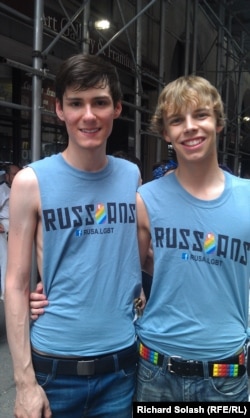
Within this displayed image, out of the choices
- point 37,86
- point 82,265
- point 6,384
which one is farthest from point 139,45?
point 82,265

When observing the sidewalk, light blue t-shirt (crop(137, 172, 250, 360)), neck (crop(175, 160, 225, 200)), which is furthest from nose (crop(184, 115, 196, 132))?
the sidewalk

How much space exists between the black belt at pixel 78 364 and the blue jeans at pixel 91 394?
0.02 m

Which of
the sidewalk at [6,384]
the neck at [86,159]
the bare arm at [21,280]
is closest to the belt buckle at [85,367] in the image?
the bare arm at [21,280]

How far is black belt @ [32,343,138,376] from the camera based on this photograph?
67.1 inches

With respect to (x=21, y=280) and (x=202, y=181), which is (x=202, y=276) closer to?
(x=202, y=181)

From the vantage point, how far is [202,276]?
166cm

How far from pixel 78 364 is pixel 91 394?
0.15m

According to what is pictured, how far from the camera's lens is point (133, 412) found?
1796 mm

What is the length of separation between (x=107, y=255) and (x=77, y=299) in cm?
20

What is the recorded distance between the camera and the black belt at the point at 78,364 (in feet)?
5.59

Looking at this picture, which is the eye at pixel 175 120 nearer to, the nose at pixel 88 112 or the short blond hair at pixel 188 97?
the short blond hair at pixel 188 97

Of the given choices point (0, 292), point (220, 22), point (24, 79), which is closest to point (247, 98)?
point (220, 22)

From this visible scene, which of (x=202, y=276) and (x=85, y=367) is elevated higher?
(x=202, y=276)

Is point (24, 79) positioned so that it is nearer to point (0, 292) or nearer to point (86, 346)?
point (0, 292)
